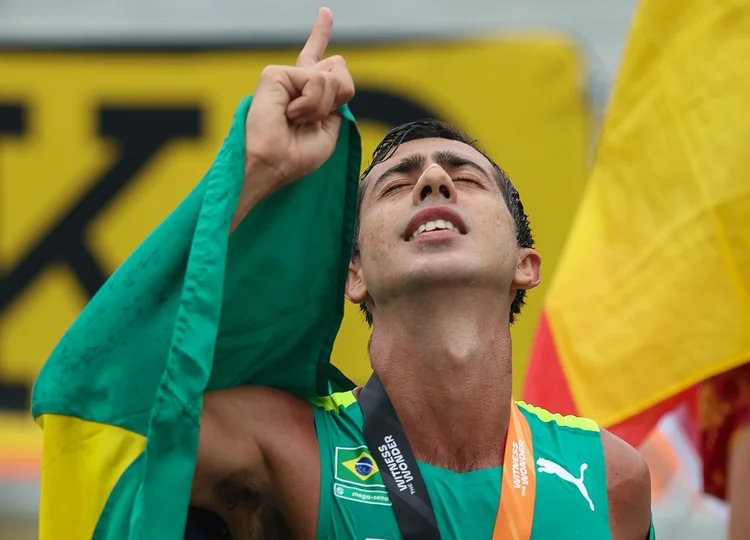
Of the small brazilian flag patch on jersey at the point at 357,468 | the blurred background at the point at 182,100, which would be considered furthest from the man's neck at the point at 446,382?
the blurred background at the point at 182,100

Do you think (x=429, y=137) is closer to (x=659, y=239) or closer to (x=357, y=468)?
(x=357, y=468)

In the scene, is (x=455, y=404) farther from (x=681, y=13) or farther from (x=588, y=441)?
(x=681, y=13)

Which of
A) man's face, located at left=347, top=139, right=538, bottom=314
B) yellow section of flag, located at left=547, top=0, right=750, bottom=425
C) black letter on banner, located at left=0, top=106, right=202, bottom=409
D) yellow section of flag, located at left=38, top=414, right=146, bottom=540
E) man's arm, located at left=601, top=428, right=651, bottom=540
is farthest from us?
black letter on banner, located at left=0, top=106, right=202, bottom=409

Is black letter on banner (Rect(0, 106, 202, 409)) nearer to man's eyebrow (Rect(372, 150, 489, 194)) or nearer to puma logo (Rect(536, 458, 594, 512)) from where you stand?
man's eyebrow (Rect(372, 150, 489, 194))

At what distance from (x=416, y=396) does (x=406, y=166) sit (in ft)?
1.48

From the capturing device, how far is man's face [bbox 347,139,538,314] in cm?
222

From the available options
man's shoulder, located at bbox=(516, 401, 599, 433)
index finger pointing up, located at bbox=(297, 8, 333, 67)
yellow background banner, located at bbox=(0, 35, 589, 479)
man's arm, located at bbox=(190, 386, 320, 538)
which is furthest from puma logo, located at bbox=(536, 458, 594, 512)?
yellow background banner, located at bbox=(0, 35, 589, 479)

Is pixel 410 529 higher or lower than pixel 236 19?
lower

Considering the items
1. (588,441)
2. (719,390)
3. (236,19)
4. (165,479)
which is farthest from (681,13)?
(236,19)

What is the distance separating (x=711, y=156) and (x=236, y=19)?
294 cm

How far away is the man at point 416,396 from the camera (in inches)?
79.7

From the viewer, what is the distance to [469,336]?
2.26 metres

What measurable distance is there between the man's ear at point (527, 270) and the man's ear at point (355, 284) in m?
0.30

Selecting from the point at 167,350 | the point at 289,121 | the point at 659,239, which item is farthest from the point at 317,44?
the point at 659,239
